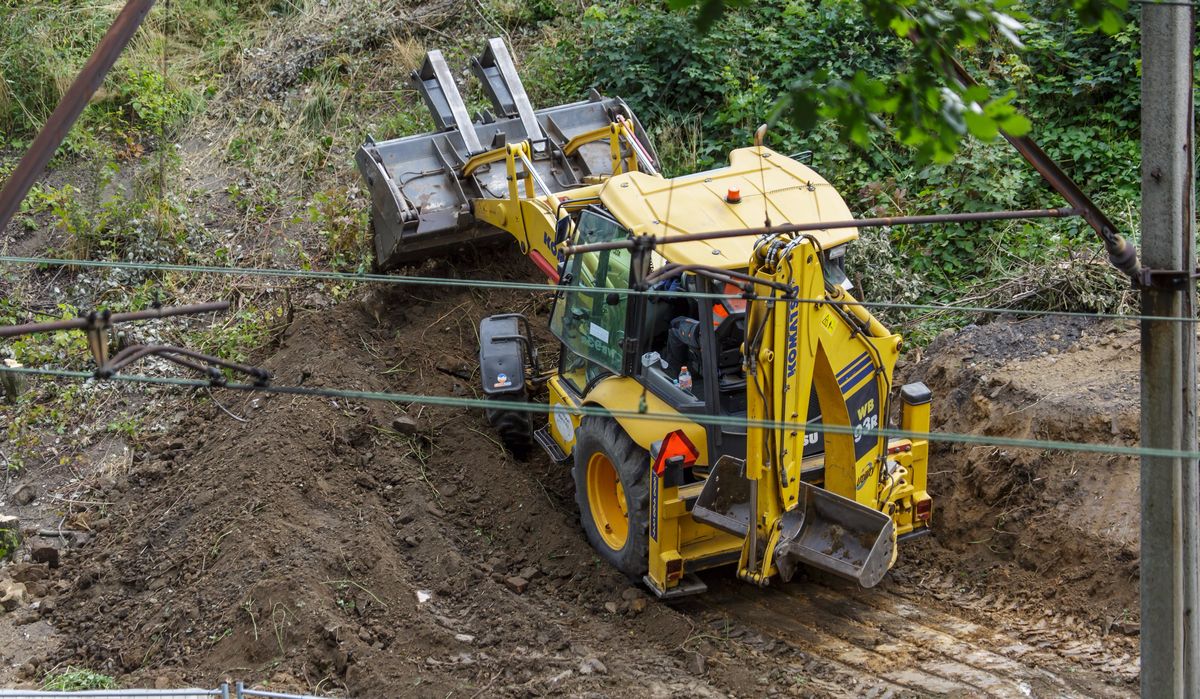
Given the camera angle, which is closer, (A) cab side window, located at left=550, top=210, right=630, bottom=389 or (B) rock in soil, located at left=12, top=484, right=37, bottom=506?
(A) cab side window, located at left=550, top=210, right=630, bottom=389

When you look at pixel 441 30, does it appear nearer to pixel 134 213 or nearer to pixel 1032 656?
pixel 134 213

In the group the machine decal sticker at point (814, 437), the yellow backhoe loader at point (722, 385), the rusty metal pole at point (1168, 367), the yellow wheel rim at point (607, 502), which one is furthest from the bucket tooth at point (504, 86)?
the rusty metal pole at point (1168, 367)

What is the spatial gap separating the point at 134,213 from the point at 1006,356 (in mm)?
8617

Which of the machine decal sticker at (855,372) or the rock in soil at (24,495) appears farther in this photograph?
the rock in soil at (24,495)

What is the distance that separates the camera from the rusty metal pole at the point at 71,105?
4.75 meters

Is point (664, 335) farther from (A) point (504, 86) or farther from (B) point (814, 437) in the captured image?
(A) point (504, 86)

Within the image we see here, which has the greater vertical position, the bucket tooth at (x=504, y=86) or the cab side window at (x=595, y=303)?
the bucket tooth at (x=504, y=86)

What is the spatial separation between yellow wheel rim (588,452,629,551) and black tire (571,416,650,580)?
0.03m

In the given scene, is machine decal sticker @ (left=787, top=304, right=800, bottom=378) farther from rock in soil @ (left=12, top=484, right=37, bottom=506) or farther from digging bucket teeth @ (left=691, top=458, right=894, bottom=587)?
rock in soil @ (left=12, top=484, right=37, bottom=506)

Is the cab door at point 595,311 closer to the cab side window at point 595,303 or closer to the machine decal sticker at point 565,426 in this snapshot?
the cab side window at point 595,303

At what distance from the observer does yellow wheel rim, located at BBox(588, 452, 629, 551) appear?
8.20m

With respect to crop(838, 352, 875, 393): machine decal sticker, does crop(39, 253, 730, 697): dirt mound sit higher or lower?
lower

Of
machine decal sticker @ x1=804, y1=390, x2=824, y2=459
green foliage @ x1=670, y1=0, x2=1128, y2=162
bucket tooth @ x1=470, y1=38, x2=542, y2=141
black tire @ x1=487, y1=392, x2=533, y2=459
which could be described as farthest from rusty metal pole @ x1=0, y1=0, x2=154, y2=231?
Answer: bucket tooth @ x1=470, y1=38, x2=542, y2=141

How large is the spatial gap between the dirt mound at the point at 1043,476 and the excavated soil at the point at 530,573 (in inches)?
0.7
